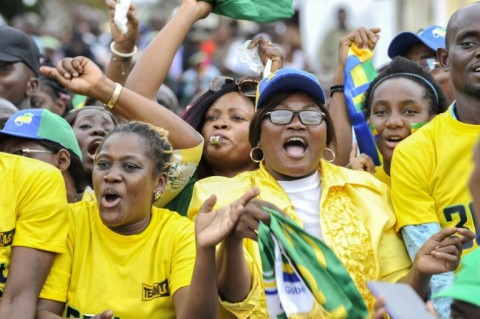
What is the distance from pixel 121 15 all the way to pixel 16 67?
146 centimetres

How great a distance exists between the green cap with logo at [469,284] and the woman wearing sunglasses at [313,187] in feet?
4.26

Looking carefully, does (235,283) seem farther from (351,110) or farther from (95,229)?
(351,110)

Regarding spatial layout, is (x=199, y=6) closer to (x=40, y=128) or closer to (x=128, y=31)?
(x=128, y=31)

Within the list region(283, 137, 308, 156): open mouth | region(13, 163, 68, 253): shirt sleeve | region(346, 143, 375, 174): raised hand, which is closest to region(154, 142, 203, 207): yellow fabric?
region(283, 137, 308, 156): open mouth

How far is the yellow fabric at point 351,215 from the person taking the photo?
5484mm

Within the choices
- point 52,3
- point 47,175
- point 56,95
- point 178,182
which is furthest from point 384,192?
point 52,3

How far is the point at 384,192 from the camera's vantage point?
19.2 feet

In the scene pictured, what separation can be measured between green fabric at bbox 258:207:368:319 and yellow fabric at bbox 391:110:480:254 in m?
1.01

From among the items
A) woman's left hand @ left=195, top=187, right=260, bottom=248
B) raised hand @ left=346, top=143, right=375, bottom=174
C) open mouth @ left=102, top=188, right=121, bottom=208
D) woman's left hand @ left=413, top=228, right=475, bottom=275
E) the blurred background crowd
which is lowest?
woman's left hand @ left=413, top=228, right=475, bottom=275

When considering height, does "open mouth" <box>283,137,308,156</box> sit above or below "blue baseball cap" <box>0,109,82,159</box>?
below

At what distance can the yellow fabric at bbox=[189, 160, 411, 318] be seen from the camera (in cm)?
548

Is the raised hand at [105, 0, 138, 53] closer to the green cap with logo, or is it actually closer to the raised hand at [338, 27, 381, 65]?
the raised hand at [338, 27, 381, 65]

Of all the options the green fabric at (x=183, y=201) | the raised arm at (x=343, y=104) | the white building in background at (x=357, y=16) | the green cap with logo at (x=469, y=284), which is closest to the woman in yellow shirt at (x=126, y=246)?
the green fabric at (x=183, y=201)

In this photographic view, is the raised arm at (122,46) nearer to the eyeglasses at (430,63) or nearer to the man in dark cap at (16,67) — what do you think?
the man in dark cap at (16,67)
